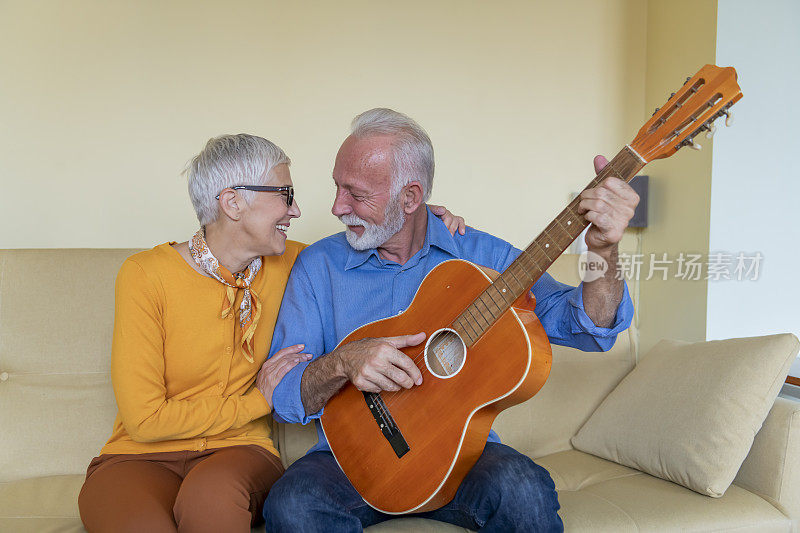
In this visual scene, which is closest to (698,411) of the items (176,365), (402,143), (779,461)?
(779,461)

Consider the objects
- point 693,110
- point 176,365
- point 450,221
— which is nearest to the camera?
point 693,110

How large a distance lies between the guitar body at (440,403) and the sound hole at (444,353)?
0.05 ft

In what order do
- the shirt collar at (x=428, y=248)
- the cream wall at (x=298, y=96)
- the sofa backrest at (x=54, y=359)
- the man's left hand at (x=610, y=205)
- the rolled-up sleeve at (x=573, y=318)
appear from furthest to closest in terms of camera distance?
the cream wall at (x=298, y=96) < the sofa backrest at (x=54, y=359) < the shirt collar at (x=428, y=248) < the rolled-up sleeve at (x=573, y=318) < the man's left hand at (x=610, y=205)

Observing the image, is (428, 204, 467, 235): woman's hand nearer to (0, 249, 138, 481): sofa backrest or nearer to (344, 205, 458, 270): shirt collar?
(344, 205, 458, 270): shirt collar

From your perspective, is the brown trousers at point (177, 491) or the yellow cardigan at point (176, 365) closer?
the brown trousers at point (177, 491)

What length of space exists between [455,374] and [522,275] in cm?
26

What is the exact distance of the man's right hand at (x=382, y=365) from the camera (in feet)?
4.92

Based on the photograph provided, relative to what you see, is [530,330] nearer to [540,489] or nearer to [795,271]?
[540,489]

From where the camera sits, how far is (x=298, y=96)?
2.61 meters

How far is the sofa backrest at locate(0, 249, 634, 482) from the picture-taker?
1929mm

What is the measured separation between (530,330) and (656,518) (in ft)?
2.07

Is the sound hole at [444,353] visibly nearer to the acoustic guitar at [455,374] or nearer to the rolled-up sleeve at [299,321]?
the acoustic guitar at [455,374]

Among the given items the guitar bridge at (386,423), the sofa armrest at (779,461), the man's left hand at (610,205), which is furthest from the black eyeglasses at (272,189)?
the sofa armrest at (779,461)

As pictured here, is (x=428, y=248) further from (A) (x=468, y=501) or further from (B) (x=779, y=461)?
(B) (x=779, y=461)
